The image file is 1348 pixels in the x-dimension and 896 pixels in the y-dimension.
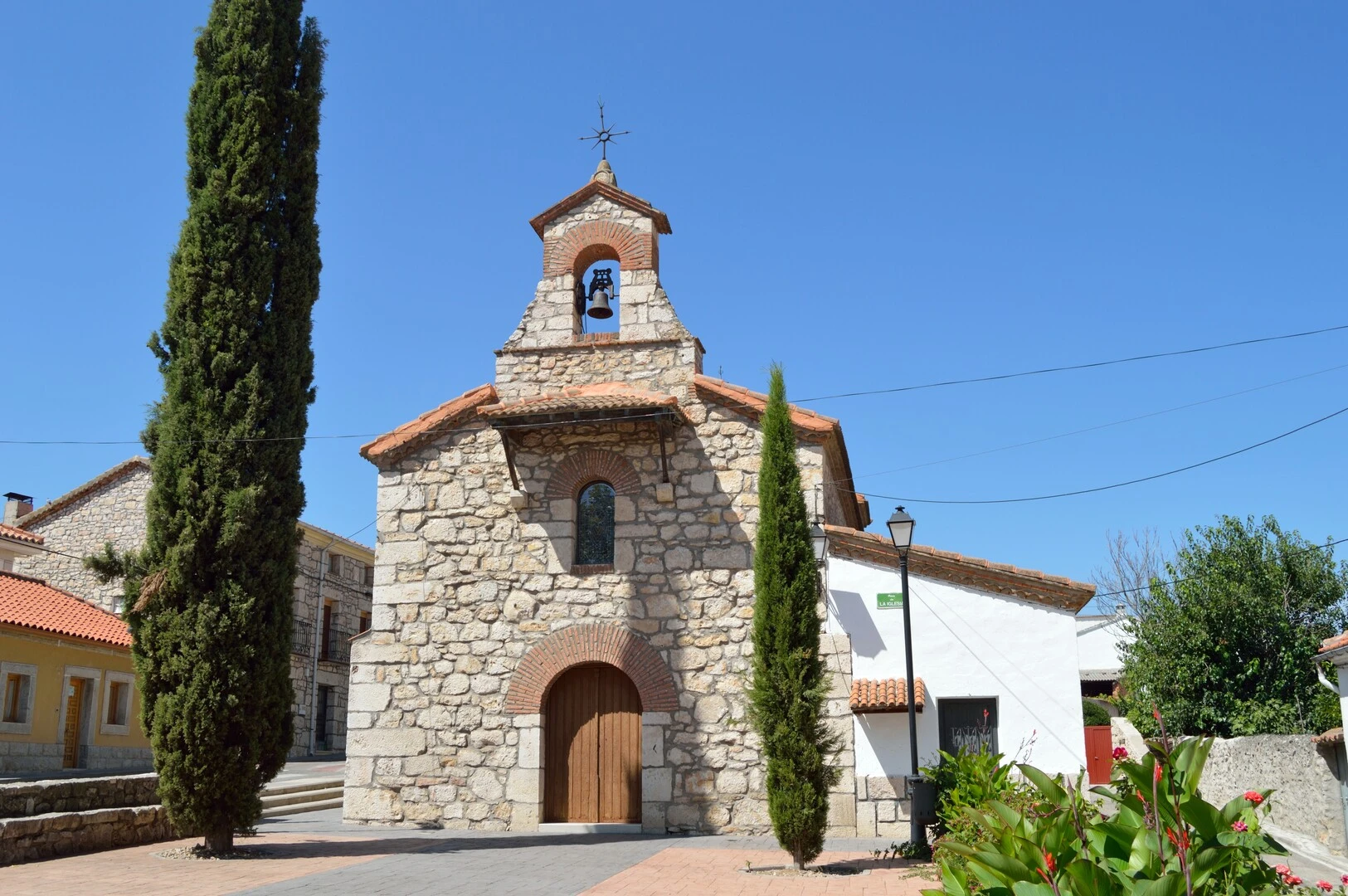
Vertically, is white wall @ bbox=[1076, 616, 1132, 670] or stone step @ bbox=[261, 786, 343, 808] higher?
white wall @ bbox=[1076, 616, 1132, 670]

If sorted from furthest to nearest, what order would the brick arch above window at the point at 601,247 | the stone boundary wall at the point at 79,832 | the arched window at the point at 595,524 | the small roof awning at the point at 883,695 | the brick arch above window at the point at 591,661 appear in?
the brick arch above window at the point at 601,247, the arched window at the point at 595,524, the brick arch above window at the point at 591,661, the small roof awning at the point at 883,695, the stone boundary wall at the point at 79,832

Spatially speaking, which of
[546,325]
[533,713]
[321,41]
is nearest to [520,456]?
[546,325]

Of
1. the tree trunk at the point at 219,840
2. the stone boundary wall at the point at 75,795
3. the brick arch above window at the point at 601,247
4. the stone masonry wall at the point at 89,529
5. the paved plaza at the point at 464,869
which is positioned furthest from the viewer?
the stone masonry wall at the point at 89,529

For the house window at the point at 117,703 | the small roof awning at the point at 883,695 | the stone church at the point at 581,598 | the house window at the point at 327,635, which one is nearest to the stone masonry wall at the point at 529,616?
the stone church at the point at 581,598

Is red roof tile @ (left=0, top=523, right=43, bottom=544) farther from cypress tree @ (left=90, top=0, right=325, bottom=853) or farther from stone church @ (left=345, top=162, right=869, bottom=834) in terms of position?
cypress tree @ (left=90, top=0, right=325, bottom=853)

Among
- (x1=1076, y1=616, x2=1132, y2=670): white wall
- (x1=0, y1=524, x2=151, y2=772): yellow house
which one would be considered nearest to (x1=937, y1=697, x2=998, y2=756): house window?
(x1=0, y1=524, x2=151, y2=772): yellow house

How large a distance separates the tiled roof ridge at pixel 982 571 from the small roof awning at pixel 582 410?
2.62 meters

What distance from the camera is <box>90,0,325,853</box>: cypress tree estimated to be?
10688 mm

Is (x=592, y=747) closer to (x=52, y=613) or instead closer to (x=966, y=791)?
(x=966, y=791)

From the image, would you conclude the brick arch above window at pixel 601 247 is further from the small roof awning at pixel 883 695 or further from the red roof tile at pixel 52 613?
the red roof tile at pixel 52 613

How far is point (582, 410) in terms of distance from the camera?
531 inches

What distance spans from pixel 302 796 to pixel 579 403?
8.99 metres

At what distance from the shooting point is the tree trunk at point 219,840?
35.0ft

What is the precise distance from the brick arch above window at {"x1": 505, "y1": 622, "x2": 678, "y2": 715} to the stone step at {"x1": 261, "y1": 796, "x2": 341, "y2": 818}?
5077 millimetres
